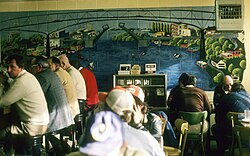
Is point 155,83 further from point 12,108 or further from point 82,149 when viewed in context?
point 82,149

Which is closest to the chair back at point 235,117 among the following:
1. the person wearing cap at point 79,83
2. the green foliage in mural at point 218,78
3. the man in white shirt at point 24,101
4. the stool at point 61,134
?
the person wearing cap at point 79,83

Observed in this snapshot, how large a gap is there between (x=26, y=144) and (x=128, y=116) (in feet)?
6.88

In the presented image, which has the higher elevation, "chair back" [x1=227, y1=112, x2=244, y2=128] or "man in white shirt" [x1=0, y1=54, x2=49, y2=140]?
"man in white shirt" [x1=0, y1=54, x2=49, y2=140]

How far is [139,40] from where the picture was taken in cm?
701

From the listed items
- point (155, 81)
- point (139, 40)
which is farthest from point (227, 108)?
point (139, 40)

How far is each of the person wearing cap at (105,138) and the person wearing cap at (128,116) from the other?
3 cm

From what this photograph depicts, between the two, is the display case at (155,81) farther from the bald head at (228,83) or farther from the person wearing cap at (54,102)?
the person wearing cap at (54,102)

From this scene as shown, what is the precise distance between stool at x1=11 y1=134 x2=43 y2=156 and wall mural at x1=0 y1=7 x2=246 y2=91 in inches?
132

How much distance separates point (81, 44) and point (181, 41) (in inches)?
70.2

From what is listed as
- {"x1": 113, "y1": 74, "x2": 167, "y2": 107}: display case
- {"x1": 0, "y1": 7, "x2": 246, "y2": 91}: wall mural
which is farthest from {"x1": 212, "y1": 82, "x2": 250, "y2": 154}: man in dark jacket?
{"x1": 0, "y1": 7, "x2": 246, "y2": 91}: wall mural

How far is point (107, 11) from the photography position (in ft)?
23.4

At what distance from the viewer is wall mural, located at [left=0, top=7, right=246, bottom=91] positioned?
22.5ft

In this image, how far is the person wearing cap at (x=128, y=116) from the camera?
1.54m

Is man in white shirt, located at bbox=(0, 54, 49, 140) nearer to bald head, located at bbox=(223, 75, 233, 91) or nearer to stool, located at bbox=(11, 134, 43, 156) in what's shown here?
stool, located at bbox=(11, 134, 43, 156)
